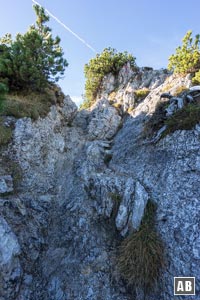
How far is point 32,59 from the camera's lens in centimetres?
1099

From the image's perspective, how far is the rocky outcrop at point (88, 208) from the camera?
4680 mm

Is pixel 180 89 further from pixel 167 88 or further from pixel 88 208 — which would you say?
pixel 88 208

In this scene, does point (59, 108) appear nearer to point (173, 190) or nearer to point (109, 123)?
point (109, 123)

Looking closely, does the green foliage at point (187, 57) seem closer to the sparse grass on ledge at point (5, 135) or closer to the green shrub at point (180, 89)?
the green shrub at point (180, 89)

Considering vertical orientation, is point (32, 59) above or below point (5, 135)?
above

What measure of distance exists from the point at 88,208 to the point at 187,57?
1203cm

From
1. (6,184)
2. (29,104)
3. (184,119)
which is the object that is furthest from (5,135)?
(184,119)

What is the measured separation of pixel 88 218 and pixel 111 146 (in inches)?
202

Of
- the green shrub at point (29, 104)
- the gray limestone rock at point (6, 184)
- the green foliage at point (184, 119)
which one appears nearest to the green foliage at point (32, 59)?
the green shrub at point (29, 104)

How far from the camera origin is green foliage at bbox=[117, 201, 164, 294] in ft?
14.4

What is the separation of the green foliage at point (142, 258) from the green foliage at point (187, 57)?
1116 cm

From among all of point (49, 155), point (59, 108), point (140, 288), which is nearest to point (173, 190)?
point (140, 288)

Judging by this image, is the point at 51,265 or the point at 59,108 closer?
the point at 51,265

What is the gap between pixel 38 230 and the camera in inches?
243
